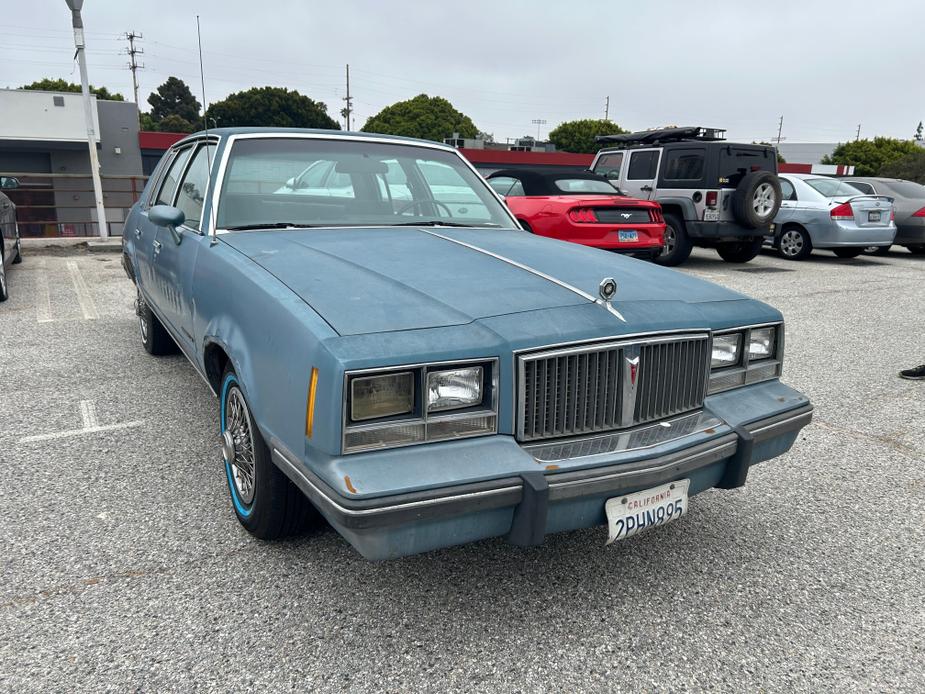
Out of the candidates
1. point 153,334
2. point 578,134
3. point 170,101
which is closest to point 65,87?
point 170,101

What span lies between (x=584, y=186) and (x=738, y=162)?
269cm

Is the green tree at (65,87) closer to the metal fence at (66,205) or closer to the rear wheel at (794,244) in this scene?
the metal fence at (66,205)

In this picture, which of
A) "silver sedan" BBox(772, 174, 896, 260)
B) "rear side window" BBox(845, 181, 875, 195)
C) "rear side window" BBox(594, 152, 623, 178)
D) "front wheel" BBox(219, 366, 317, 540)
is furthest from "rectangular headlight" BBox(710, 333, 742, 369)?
"rear side window" BBox(845, 181, 875, 195)

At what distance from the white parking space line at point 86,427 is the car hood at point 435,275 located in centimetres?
147

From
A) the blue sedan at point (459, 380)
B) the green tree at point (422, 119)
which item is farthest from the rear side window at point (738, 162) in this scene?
the green tree at point (422, 119)

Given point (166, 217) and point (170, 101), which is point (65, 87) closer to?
point (170, 101)

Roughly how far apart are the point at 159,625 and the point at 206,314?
1.25 metres

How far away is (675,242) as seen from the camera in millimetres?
10961

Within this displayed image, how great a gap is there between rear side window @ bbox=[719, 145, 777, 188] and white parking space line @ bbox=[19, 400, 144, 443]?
930 centimetres

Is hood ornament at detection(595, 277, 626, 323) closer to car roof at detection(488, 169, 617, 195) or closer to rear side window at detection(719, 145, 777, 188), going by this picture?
car roof at detection(488, 169, 617, 195)

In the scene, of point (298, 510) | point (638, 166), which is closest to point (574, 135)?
point (638, 166)

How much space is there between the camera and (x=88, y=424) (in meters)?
3.81

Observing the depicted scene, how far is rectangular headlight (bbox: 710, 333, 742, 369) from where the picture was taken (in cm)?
256

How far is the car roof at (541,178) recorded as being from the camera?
375 inches
